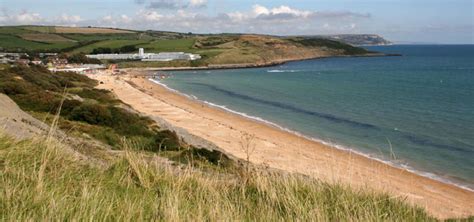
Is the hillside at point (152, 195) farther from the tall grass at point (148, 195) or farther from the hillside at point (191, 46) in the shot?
the hillside at point (191, 46)

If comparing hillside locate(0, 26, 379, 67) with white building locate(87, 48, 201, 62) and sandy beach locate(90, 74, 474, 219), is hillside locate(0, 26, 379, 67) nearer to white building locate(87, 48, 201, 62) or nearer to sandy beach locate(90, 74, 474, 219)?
white building locate(87, 48, 201, 62)

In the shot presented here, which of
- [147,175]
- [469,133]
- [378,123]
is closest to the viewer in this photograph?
[147,175]

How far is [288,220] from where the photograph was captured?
4.54 m

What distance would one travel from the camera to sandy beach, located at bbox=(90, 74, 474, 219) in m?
10.3

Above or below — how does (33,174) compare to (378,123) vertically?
above

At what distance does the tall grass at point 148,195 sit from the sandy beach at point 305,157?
74 centimetres

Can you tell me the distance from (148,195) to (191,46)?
147m

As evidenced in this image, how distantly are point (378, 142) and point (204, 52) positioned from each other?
4331 inches

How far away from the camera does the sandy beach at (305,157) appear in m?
10.3

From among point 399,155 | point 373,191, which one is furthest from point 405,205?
point 399,155

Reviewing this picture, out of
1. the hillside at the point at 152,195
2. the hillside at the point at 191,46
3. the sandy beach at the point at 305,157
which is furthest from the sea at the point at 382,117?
the hillside at the point at 191,46

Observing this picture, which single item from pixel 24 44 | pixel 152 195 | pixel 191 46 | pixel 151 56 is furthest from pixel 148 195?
pixel 191 46

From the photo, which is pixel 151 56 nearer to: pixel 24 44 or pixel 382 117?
pixel 24 44

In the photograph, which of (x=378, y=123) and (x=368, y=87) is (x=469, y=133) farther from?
(x=368, y=87)
